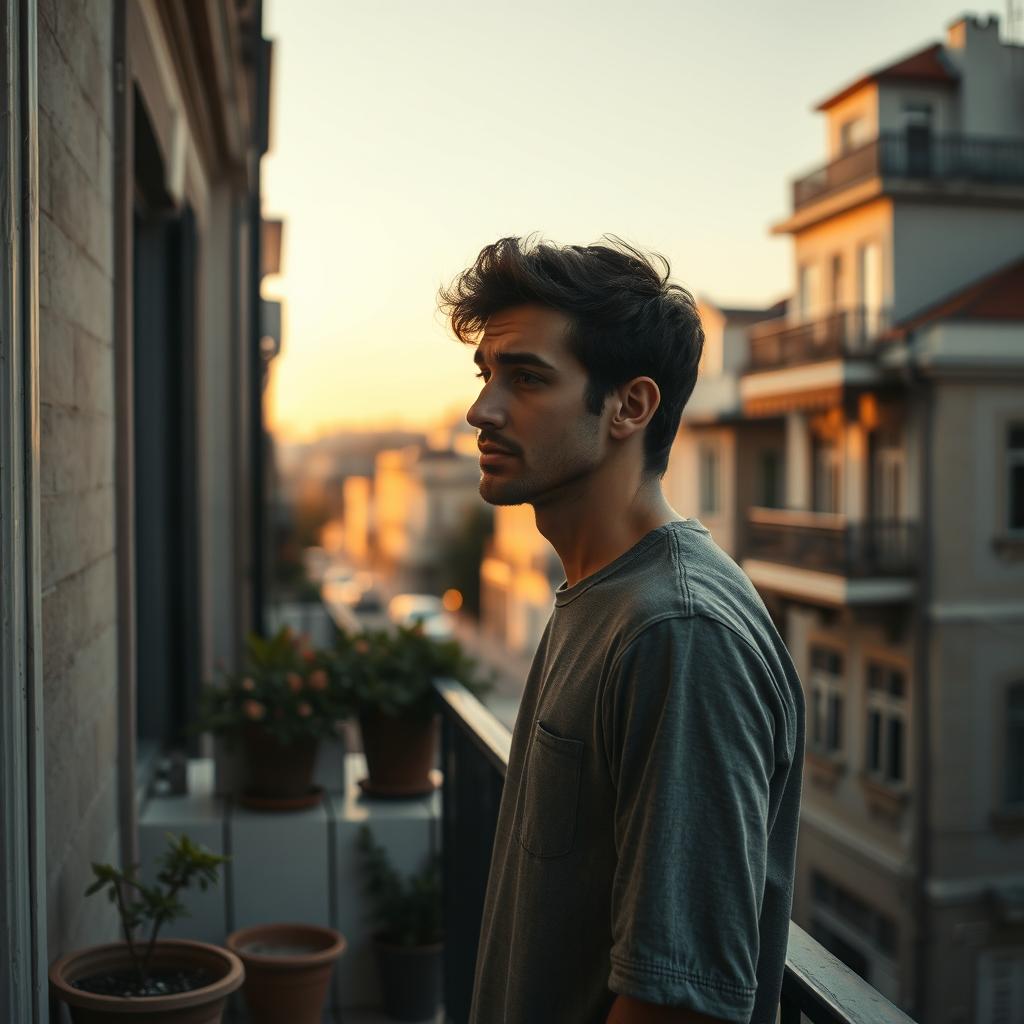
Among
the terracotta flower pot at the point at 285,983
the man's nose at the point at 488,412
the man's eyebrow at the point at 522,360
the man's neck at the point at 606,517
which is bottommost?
the terracotta flower pot at the point at 285,983

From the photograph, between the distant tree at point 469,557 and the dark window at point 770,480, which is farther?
the distant tree at point 469,557

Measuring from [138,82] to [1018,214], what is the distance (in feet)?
56.4

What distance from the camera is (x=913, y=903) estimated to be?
15.9 metres

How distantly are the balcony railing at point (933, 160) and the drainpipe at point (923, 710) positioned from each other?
257 cm

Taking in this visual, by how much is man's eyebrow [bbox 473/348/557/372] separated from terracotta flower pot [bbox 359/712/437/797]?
229 centimetres

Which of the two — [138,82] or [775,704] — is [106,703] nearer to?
[138,82]

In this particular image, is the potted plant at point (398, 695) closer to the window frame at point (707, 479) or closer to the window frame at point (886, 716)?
the window frame at point (886, 716)

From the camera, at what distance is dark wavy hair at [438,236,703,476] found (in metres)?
1.23

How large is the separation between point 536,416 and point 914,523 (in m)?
→ 15.7

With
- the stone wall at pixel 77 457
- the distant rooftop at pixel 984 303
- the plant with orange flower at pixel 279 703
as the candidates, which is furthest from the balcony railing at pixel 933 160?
the stone wall at pixel 77 457

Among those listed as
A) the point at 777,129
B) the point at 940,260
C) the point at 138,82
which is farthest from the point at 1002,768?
the point at 138,82

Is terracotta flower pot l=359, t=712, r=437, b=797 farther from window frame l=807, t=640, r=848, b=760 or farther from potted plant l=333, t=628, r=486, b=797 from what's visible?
window frame l=807, t=640, r=848, b=760

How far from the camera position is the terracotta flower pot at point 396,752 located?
11.3 ft

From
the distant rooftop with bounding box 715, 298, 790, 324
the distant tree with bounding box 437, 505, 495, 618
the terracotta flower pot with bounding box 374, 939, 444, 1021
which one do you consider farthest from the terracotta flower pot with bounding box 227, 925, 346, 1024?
the distant tree with bounding box 437, 505, 495, 618
